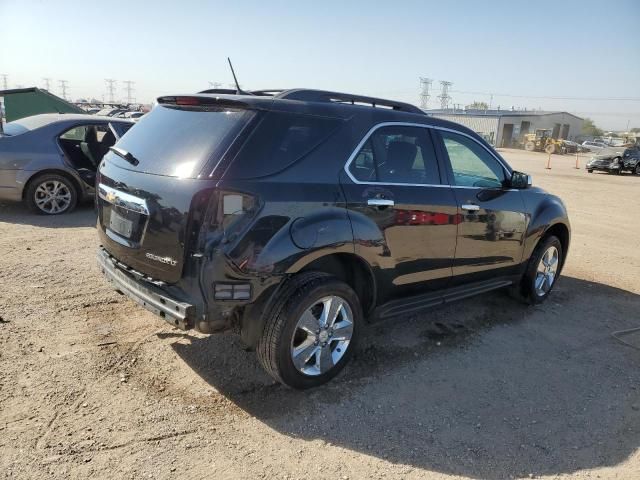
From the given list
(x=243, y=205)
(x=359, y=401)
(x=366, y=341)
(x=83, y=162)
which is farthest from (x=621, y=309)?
(x=83, y=162)

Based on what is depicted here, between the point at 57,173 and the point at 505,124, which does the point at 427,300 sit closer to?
the point at 57,173

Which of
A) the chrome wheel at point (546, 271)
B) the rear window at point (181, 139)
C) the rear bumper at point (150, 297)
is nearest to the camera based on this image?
the rear bumper at point (150, 297)

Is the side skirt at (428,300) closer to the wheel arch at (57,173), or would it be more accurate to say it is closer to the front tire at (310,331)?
the front tire at (310,331)

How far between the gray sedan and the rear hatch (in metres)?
4.59

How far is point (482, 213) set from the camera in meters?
4.53

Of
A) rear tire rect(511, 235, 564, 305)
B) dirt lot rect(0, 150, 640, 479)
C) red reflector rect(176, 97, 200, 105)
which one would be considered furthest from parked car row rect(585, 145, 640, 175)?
red reflector rect(176, 97, 200, 105)

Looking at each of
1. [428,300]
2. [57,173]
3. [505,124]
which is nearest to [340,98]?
[428,300]

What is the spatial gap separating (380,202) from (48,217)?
6.23 metres

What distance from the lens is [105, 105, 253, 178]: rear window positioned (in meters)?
3.13

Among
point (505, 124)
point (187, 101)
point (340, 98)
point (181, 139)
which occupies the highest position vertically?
point (505, 124)

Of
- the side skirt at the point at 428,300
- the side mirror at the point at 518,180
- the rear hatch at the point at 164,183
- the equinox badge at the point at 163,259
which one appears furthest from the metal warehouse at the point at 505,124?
the equinox badge at the point at 163,259

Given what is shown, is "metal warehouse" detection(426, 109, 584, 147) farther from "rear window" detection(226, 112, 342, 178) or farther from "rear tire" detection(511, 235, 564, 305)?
"rear window" detection(226, 112, 342, 178)

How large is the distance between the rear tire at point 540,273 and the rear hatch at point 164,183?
11.9 ft

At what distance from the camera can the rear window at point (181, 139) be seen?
313 cm
